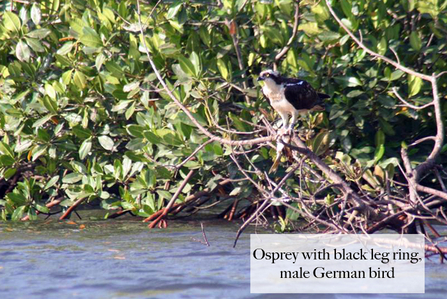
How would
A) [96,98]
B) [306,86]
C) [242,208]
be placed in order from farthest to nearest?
[242,208] → [96,98] → [306,86]

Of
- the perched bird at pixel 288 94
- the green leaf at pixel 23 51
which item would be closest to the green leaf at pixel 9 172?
the green leaf at pixel 23 51

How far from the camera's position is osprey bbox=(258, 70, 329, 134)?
242 inches

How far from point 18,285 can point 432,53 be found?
395cm

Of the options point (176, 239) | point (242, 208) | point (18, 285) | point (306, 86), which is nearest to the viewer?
point (18, 285)

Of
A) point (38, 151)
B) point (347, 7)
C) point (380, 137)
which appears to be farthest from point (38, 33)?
point (380, 137)

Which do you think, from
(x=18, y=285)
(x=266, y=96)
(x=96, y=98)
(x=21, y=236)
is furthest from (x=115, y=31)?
(x=18, y=285)

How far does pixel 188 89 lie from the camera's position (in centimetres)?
661

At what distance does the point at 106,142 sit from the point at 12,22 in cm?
150

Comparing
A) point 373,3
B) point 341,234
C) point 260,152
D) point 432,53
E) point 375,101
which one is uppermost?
point 373,3

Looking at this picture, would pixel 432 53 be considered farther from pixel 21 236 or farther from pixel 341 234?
pixel 21 236

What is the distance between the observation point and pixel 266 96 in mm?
6492

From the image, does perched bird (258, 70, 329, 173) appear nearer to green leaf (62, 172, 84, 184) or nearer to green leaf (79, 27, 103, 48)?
green leaf (79, 27, 103, 48)

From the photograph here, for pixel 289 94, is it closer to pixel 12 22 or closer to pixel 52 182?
pixel 52 182

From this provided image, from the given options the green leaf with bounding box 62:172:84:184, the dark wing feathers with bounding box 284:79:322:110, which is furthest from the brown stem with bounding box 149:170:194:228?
the dark wing feathers with bounding box 284:79:322:110
